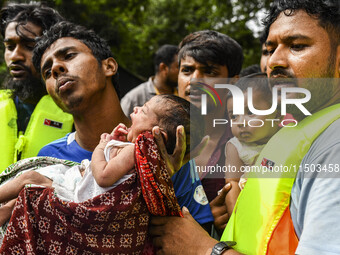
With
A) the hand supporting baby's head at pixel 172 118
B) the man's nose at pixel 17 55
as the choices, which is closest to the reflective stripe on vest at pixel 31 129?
the man's nose at pixel 17 55

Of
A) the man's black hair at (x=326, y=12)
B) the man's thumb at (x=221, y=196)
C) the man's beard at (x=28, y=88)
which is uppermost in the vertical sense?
the man's black hair at (x=326, y=12)

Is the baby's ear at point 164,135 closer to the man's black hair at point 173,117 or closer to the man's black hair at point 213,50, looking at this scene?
the man's black hair at point 173,117

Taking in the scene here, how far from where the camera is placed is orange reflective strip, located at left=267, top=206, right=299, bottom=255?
4.97 ft

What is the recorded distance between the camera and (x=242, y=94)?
2.81 meters

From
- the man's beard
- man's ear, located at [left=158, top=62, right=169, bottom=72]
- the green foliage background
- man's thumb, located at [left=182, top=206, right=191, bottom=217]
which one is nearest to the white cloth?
man's thumb, located at [left=182, top=206, right=191, bottom=217]

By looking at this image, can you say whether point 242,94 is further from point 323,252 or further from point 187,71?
point 323,252

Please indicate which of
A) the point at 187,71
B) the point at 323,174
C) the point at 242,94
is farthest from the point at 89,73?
the point at 323,174

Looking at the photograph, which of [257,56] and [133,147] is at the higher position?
[133,147]

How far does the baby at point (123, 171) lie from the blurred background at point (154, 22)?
442 inches

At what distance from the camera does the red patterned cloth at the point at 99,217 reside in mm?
1819

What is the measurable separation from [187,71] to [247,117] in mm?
671

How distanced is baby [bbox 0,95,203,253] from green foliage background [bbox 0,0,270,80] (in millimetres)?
11202

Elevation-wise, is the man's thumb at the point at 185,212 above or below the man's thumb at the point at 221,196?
above

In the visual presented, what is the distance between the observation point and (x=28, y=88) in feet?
10.7
